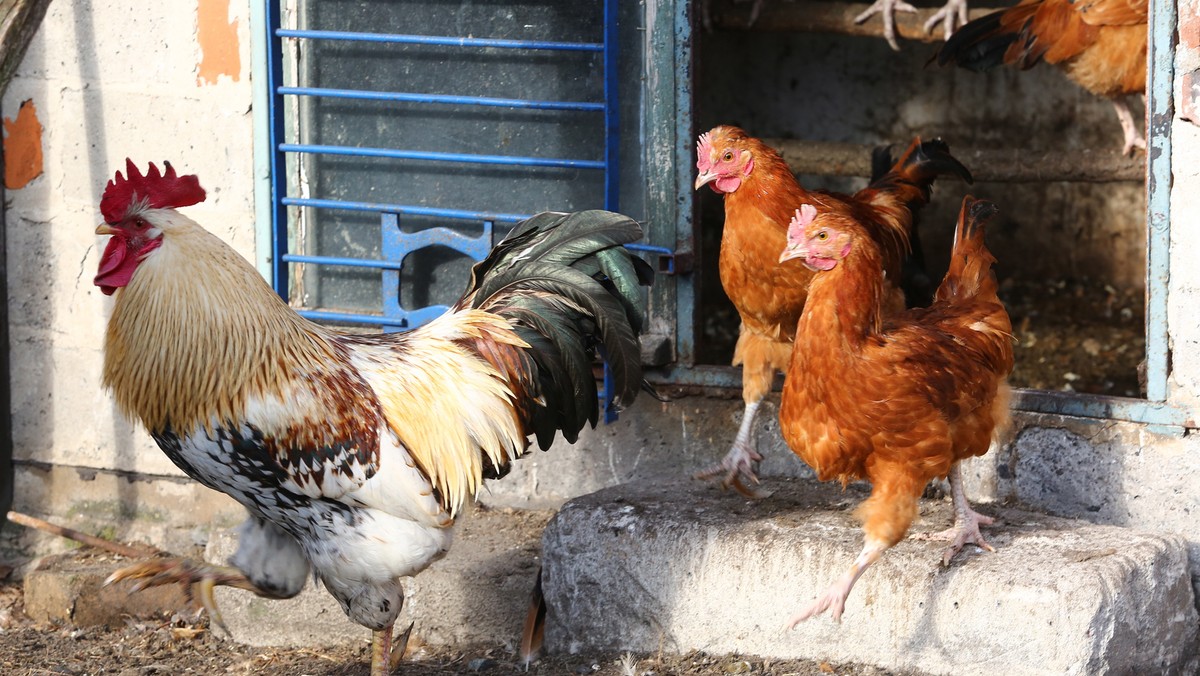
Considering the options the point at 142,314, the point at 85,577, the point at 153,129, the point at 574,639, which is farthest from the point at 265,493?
the point at 153,129

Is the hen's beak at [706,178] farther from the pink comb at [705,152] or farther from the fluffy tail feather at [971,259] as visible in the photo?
the fluffy tail feather at [971,259]

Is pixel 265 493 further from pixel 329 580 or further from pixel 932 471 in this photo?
pixel 932 471

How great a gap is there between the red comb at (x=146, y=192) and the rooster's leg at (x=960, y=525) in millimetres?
2343

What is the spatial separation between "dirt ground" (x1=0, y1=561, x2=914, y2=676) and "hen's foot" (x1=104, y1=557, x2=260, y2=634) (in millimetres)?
685

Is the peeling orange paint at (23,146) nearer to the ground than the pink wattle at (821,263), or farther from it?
farther from it

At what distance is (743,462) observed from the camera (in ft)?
14.9

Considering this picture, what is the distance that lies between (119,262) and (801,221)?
187 centimetres

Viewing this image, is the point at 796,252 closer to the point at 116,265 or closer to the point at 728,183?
the point at 728,183

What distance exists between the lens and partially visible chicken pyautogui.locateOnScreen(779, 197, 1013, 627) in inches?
145

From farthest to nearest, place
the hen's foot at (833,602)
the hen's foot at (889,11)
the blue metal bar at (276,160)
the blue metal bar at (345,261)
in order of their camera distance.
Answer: the hen's foot at (889,11), the blue metal bar at (345,261), the blue metal bar at (276,160), the hen's foot at (833,602)

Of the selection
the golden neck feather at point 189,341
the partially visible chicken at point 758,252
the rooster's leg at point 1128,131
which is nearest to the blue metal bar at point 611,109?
the partially visible chicken at point 758,252

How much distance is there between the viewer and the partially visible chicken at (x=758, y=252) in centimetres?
423

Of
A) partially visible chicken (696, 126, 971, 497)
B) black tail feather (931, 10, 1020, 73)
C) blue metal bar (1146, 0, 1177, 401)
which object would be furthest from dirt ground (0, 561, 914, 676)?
black tail feather (931, 10, 1020, 73)

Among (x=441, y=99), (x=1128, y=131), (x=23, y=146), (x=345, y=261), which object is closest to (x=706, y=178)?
(x=441, y=99)
